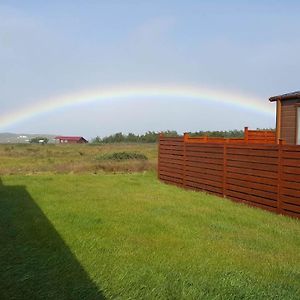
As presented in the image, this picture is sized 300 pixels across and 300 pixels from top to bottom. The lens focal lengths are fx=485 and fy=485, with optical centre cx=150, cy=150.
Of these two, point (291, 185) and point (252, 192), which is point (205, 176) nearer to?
point (252, 192)

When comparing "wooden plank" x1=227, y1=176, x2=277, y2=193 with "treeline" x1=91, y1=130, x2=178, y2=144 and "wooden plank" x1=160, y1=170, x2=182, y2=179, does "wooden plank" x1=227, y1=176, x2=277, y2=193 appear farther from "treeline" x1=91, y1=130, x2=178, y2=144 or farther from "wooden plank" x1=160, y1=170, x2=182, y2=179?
"treeline" x1=91, y1=130, x2=178, y2=144

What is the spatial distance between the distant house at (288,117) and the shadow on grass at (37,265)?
9.83 metres

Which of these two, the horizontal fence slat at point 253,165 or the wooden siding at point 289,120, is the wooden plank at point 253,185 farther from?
the wooden siding at point 289,120

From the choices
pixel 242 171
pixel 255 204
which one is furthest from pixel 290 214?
pixel 242 171

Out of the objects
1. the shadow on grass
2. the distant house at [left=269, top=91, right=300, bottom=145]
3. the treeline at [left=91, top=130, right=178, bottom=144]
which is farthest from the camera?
the treeline at [left=91, top=130, right=178, bottom=144]

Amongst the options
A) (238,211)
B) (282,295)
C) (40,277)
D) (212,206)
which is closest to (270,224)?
(238,211)

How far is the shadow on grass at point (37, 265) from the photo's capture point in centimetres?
492

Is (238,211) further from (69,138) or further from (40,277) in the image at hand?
(69,138)

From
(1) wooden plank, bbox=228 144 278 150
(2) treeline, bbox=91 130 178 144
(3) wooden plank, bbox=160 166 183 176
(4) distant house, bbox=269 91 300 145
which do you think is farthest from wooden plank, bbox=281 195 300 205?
(2) treeline, bbox=91 130 178 144

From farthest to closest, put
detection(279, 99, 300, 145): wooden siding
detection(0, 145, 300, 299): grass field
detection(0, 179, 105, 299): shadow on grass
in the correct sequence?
detection(279, 99, 300, 145): wooden siding
detection(0, 145, 300, 299): grass field
detection(0, 179, 105, 299): shadow on grass

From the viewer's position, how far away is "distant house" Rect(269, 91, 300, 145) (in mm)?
15992

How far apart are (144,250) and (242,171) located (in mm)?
6119

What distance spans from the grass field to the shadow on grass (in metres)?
0.01

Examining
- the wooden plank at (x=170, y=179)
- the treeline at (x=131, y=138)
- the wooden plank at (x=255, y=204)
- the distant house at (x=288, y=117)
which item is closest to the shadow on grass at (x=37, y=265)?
the wooden plank at (x=255, y=204)
